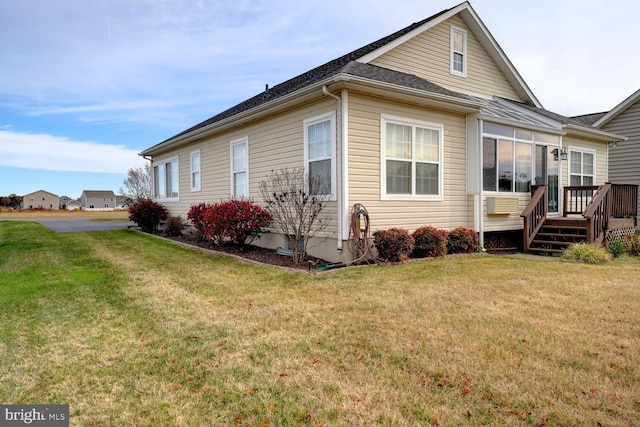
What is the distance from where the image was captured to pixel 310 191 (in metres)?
8.39

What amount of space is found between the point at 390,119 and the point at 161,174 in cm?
1195

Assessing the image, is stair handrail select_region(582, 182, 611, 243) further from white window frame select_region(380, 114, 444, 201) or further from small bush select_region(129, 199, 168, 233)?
small bush select_region(129, 199, 168, 233)

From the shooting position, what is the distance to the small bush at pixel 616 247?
10.1 metres

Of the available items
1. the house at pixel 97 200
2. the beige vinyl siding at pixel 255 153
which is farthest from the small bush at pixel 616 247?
the house at pixel 97 200

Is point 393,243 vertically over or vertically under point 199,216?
under

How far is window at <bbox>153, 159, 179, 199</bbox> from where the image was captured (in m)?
15.4

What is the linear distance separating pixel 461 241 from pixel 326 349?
6.47m


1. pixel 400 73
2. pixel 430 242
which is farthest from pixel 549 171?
pixel 430 242

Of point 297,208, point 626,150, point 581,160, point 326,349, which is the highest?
point 626,150

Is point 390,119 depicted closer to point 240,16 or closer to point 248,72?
point 240,16

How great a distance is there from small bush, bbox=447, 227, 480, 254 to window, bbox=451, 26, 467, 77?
4.72 meters

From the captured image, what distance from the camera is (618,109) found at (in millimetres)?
15109

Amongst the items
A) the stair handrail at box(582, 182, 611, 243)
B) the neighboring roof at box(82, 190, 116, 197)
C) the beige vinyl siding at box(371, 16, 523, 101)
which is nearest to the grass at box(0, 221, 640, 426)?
the stair handrail at box(582, 182, 611, 243)

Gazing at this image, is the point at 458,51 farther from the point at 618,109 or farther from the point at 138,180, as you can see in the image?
the point at 138,180
